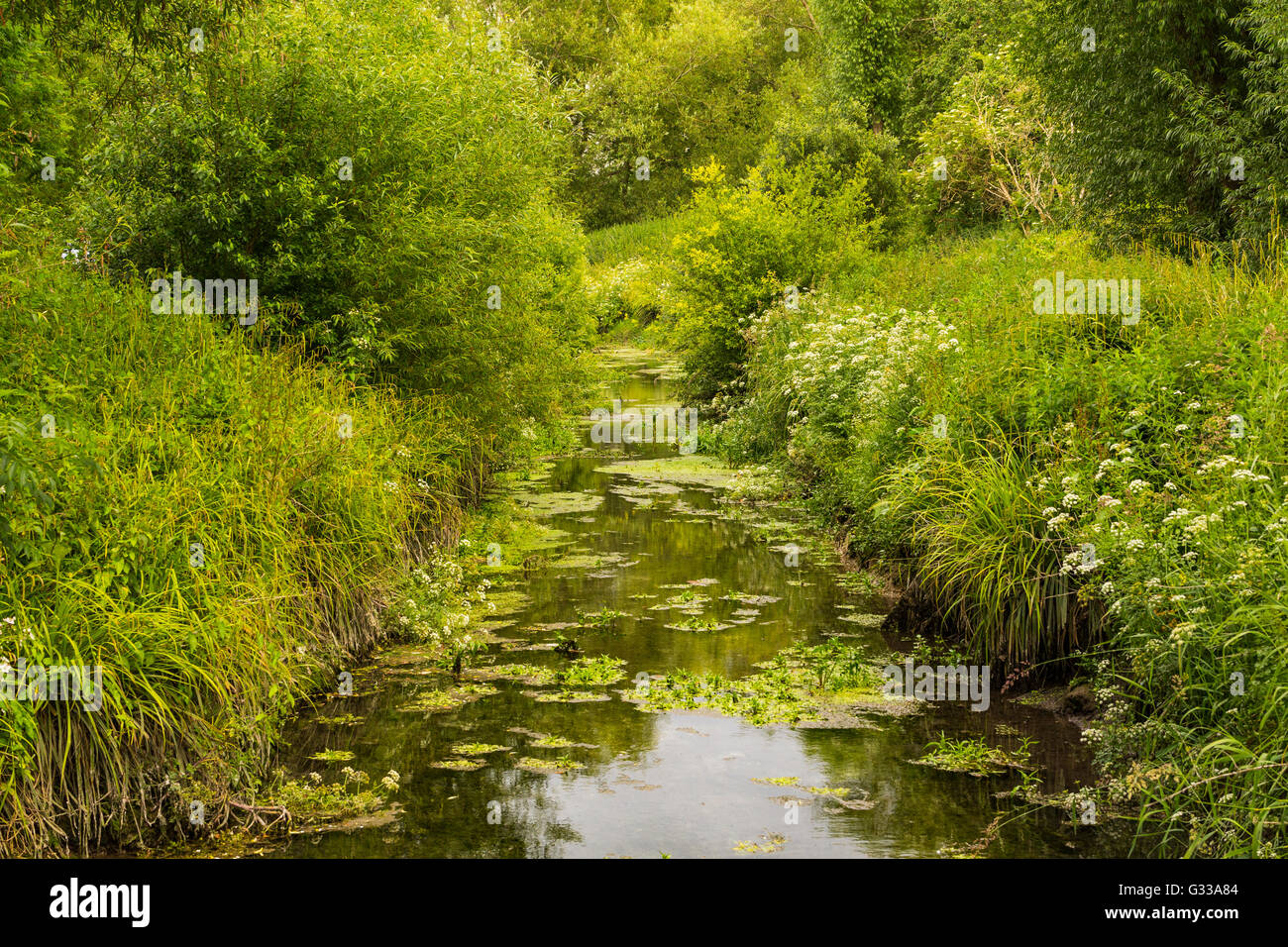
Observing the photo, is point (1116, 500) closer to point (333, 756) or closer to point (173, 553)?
point (333, 756)

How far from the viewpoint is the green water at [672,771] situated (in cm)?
575

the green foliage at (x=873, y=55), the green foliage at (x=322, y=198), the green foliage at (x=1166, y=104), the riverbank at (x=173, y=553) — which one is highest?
the green foliage at (x=873, y=55)

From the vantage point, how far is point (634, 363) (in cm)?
3067

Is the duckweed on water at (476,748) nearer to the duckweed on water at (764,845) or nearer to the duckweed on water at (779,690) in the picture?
the duckweed on water at (779,690)

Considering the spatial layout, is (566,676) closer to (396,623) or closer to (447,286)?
(396,623)

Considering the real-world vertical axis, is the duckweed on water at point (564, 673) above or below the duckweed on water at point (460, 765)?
above

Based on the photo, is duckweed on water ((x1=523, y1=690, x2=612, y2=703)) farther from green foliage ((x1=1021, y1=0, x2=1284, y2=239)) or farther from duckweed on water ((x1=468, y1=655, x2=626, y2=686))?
green foliage ((x1=1021, y1=0, x2=1284, y2=239))

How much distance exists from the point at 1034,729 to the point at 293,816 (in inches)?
178

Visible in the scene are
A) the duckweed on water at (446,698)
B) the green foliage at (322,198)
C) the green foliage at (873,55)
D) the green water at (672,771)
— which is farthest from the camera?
the green foliage at (873,55)

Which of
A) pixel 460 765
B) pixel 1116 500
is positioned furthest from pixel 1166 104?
pixel 460 765

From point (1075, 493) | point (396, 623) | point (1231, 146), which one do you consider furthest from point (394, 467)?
point (1231, 146)

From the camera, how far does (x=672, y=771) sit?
667 cm

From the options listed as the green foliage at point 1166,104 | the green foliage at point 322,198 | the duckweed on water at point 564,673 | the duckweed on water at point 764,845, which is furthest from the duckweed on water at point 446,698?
the green foliage at point 1166,104
